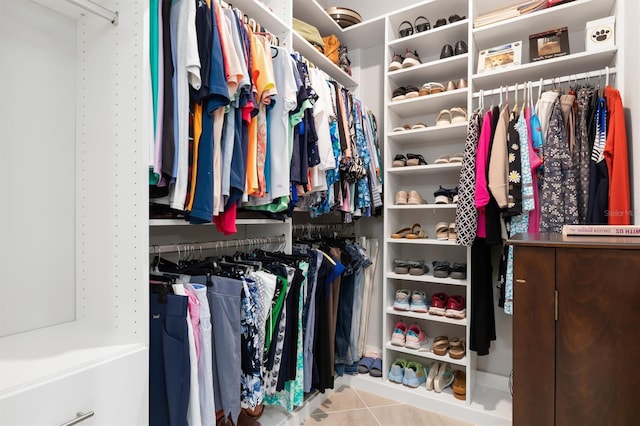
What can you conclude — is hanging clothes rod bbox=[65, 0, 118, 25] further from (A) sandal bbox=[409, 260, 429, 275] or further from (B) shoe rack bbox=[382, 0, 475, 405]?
(A) sandal bbox=[409, 260, 429, 275]

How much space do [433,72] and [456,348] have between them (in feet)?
5.88

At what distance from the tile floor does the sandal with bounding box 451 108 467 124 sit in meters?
1.75

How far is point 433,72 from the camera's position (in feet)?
7.68

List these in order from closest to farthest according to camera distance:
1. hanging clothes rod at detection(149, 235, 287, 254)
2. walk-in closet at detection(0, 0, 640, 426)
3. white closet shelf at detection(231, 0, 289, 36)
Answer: walk-in closet at detection(0, 0, 640, 426)
hanging clothes rod at detection(149, 235, 287, 254)
white closet shelf at detection(231, 0, 289, 36)

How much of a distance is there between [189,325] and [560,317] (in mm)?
1008

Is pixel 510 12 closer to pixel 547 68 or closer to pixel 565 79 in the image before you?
pixel 547 68

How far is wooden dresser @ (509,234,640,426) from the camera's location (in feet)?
2.34

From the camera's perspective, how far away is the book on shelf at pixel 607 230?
0.95 metres

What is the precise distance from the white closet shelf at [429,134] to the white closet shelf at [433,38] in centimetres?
59

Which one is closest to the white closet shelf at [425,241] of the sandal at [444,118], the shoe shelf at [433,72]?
the sandal at [444,118]

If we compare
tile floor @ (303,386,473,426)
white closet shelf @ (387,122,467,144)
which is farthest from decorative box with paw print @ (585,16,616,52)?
tile floor @ (303,386,473,426)

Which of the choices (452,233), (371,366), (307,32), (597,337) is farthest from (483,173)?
(371,366)

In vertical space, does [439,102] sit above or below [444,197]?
above

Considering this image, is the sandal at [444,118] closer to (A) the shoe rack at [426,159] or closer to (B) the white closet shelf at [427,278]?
(A) the shoe rack at [426,159]
